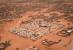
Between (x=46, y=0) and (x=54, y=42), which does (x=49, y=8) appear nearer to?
(x=46, y=0)

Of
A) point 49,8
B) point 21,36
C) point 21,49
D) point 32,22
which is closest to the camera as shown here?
point 21,49

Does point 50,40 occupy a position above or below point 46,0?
below

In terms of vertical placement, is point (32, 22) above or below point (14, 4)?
below

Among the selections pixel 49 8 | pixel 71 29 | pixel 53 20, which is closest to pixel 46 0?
pixel 49 8

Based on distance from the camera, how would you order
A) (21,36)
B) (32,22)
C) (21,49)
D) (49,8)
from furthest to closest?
(49,8) < (32,22) < (21,36) < (21,49)

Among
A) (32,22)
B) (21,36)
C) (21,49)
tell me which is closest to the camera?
(21,49)

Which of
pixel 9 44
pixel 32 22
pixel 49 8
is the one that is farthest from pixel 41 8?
pixel 9 44

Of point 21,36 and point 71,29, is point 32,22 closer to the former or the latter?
point 21,36

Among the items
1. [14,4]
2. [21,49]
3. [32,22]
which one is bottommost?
[21,49]

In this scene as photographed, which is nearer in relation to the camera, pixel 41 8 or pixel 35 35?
pixel 35 35
